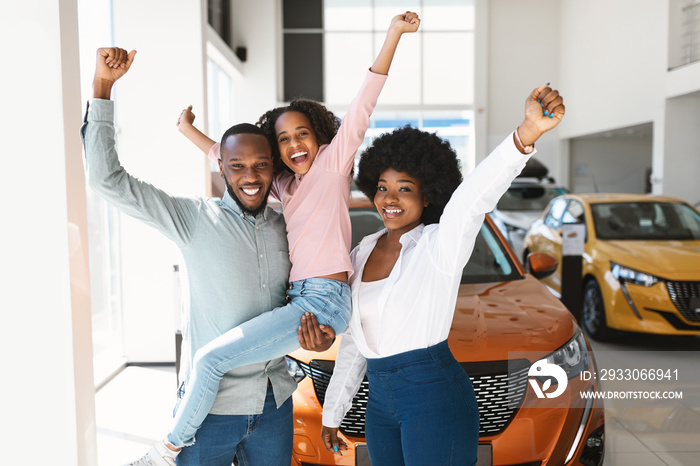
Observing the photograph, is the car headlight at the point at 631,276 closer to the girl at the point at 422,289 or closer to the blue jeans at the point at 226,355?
the girl at the point at 422,289

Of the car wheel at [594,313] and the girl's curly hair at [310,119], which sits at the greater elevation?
the girl's curly hair at [310,119]

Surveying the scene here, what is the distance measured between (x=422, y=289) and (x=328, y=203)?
1.55 feet

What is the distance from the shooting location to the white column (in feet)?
5.52

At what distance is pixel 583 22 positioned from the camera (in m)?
15.5

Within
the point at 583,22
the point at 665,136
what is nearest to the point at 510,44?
the point at 583,22

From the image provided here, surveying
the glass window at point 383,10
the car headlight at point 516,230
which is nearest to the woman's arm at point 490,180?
the car headlight at point 516,230

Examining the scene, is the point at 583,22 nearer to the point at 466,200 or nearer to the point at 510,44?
the point at 510,44

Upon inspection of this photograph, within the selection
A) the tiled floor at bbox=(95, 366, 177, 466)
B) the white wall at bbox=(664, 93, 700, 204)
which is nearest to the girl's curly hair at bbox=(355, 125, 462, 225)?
the tiled floor at bbox=(95, 366, 177, 466)

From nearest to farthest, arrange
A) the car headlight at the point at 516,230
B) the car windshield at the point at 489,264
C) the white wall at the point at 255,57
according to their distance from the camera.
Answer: the car windshield at the point at 489,264 → the car headlight at the point at 516,230 → the white wall at the point at 255,57

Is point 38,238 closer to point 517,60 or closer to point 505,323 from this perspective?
point 505,323

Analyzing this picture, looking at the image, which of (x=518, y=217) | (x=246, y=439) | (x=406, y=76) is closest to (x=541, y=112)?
(x=246, y=439)

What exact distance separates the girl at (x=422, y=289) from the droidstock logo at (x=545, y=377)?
2.90ft

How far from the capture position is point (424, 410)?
5.41 ft

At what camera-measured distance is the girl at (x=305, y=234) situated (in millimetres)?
1665
